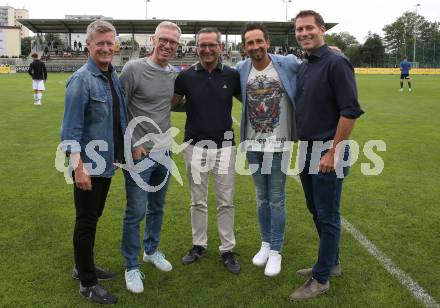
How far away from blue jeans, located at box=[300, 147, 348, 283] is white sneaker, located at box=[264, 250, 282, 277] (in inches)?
17.2

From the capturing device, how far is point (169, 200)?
635 cm

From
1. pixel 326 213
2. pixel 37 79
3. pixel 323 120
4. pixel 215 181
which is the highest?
pixel 37 79

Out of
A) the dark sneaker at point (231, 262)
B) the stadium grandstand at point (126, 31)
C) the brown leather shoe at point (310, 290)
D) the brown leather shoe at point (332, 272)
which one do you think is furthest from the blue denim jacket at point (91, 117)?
the stadium grandstand at point (126, 31)

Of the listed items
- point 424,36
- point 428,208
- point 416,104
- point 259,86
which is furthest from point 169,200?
point 424,36

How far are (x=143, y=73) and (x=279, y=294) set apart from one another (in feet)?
6.89

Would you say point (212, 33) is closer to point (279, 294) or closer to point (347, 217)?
point (279, 294)

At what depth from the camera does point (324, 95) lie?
361 cm

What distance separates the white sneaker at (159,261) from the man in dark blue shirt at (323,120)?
1.16 metres

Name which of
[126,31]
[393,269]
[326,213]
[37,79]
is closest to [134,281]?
[326,213]

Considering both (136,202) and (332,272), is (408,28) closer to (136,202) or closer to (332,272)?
(332,272)

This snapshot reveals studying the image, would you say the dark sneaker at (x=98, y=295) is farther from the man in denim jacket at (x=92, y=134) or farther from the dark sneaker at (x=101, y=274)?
the dark sneaker at (x=101, y=274)

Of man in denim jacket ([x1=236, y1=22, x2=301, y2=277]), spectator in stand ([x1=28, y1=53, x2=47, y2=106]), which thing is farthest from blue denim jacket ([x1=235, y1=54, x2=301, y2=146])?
spectator in stand ([x1=28, y1=53, x2=47, y2=106])

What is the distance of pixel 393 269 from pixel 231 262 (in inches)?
56.6

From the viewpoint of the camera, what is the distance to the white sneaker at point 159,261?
431cm
